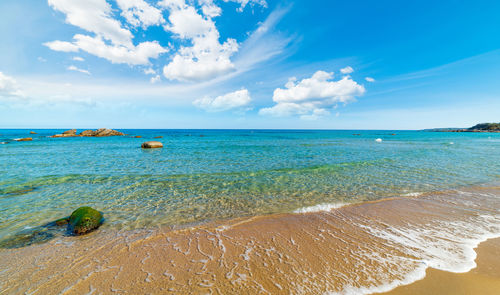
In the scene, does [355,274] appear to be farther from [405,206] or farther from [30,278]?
[30,278]

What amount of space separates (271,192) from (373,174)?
9.56 m

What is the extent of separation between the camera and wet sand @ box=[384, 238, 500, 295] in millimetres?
3951

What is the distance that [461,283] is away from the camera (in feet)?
Result: 13.6

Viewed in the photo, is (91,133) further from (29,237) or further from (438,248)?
(438,248)

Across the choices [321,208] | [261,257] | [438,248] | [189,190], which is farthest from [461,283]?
[189,190]

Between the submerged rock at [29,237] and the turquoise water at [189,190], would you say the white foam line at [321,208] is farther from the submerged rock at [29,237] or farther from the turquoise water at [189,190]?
the submerged rock at [29,237]

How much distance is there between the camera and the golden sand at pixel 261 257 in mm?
4207

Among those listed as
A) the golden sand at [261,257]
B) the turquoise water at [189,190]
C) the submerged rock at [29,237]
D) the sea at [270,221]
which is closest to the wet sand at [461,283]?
the golden sand at [261,257]

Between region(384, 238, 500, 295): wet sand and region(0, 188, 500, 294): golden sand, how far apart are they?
43 mm

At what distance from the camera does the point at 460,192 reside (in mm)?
10492

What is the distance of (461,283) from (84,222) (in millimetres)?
10944

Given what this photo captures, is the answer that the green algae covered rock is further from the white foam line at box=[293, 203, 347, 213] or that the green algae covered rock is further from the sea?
the white foam line at box=[293, 203, 347, 213]

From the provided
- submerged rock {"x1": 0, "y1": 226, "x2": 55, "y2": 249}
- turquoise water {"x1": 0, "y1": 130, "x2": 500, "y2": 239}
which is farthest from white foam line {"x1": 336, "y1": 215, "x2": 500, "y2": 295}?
submerged rock {"x1": 0, "y1": 226, "x2": 55, "y2": 249}

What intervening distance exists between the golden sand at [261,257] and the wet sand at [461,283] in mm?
43
